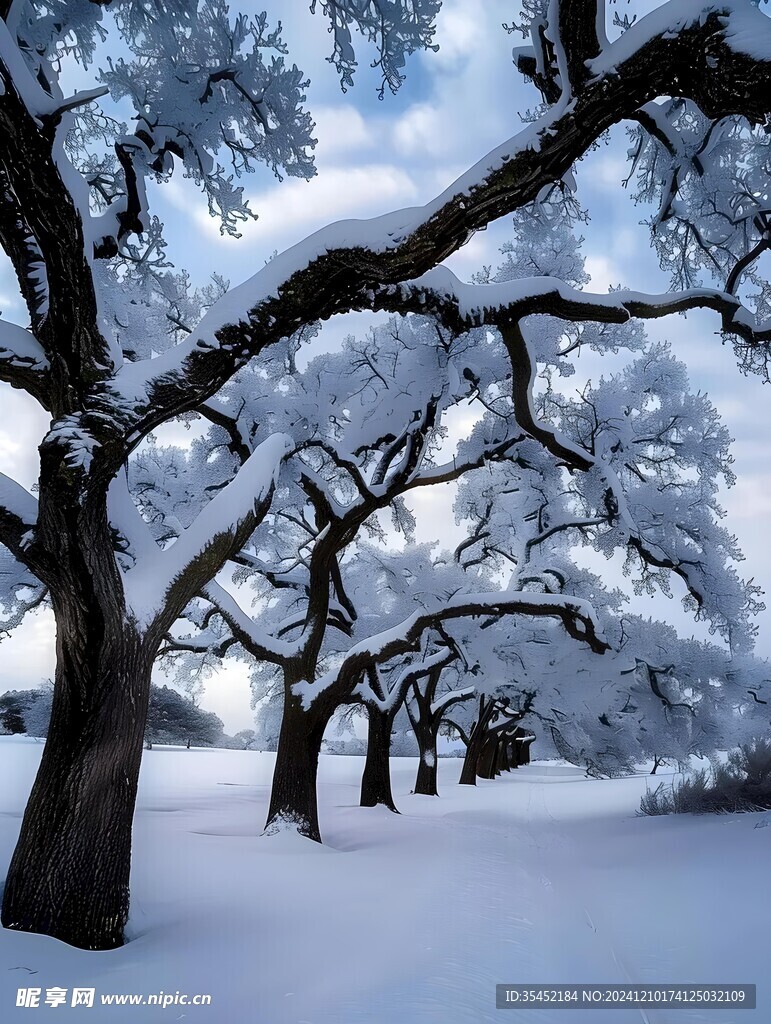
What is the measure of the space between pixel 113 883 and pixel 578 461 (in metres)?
8.45

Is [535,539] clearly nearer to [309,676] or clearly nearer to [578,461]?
[578,461]

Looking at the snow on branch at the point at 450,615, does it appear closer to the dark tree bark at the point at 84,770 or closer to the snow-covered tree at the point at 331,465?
the snow-covered tree at the point at 331,465

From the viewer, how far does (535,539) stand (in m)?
15.8

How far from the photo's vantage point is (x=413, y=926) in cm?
580

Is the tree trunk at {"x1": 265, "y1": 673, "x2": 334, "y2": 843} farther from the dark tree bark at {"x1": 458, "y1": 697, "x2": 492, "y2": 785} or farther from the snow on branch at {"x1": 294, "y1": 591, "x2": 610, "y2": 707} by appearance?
the dark tree bark at {"x1": 458, "y1": 697, "x2": 492, "y2": 785}

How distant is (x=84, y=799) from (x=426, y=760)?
19.1m

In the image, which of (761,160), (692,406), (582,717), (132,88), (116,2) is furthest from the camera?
(582,717)

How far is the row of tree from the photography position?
4609 mm

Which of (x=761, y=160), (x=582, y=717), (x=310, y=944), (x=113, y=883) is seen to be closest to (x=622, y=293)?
(x=761, y=160)

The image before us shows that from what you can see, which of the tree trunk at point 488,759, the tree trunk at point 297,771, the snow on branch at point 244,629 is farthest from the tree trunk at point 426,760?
the tree trunk at point 488,759

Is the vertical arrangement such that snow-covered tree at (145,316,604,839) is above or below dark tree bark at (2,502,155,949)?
above

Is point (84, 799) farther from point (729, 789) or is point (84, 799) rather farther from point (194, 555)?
point (729, 789)

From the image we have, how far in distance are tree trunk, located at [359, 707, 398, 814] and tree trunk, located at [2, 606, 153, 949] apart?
11.7 metres

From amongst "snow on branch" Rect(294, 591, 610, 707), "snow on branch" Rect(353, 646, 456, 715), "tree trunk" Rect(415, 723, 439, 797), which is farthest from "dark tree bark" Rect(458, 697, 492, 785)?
"snow on branch" Rect(294, 591, 610, 707)
